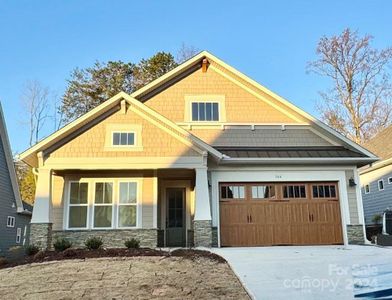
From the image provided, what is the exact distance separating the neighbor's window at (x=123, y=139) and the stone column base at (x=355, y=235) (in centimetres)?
778

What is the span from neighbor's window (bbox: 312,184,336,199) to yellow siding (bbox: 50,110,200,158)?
4.45m

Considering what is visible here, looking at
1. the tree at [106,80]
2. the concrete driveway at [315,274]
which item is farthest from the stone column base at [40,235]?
the tree at [106,80]

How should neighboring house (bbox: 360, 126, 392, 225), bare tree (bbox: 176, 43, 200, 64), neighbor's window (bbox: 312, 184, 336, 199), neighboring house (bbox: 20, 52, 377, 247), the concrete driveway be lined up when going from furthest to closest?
bare tree (bbox: 176, 43, 200, 64), neighboring house (bbox: 360, 126, 392, 225), neighbor's window (bbox: 312, 184, 336, 199), neighboring house (bbox: 20, 52, 377, 247), the concrete driveway

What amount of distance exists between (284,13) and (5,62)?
15.3 m

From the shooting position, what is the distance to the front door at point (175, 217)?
14.0 metres

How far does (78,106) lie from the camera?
93.9 ft

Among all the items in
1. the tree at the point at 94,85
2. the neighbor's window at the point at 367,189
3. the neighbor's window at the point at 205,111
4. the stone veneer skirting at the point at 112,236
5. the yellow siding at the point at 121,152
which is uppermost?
the tree at the point at 94,85

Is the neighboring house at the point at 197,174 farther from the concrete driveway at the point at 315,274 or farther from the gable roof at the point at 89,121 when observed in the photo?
the concrete driveway at the point at 315,274

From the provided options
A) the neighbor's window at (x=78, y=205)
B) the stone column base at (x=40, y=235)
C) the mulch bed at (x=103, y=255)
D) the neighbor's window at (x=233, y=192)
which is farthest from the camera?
the neighbor's window at (x=233, y=192)

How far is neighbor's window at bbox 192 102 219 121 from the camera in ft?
49.0

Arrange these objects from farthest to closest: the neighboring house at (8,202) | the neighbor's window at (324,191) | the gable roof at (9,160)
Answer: the gable roof at (9,160)
the neighboring house at (8,202)
the neighbor's window at (324,191)

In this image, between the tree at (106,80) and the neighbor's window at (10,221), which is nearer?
the neighbor's window at (10,221)

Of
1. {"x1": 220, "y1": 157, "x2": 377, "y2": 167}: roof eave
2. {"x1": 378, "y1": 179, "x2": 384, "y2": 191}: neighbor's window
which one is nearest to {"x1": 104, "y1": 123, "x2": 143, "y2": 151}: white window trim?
{"x1": 220, "y1": 157, "x2": 377, "y2": 167}: roof eave

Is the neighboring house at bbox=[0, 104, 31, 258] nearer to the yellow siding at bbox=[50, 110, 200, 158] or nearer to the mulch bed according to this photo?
the yellow siding at bbox=[50, 110, 200, 158]
